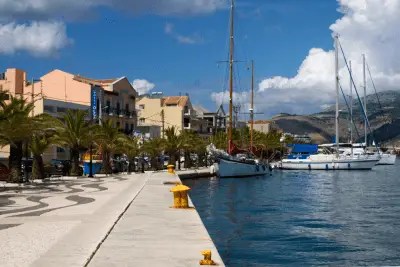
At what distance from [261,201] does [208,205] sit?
4.24 m

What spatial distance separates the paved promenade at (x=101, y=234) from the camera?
9883 millimetres

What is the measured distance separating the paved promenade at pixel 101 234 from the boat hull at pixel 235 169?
36770 mm

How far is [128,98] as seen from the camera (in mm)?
→ 78188

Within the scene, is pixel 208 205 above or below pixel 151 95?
below

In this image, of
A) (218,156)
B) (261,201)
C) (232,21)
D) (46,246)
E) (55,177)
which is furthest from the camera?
(232,21)

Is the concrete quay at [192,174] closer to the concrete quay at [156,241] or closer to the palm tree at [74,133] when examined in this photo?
the palm tree at [74,133]

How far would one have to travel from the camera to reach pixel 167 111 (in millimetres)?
101812

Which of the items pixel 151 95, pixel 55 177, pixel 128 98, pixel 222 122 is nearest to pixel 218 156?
pixel 55 177

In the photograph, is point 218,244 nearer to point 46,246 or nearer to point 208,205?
point 46,246

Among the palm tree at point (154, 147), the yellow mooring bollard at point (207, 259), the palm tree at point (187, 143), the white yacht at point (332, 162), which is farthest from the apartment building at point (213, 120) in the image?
the yellow mooring bollard at point (207, 259)

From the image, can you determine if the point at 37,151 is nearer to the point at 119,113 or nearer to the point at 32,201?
the point at 32,201

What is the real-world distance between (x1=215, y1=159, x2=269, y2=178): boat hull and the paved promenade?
121 ft


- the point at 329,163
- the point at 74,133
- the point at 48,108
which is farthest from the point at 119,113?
the point at 329,163

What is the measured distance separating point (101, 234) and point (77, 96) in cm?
5522
